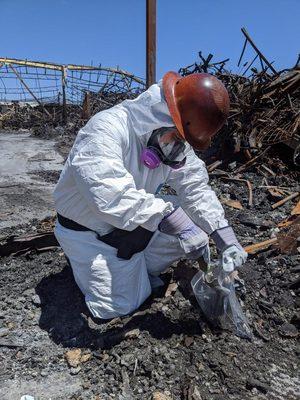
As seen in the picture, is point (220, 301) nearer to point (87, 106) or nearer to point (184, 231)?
point (184, 231)

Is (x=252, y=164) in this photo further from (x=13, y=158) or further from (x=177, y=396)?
(x=13, y=158)

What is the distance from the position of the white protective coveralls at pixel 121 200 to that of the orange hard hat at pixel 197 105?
64 millimetres

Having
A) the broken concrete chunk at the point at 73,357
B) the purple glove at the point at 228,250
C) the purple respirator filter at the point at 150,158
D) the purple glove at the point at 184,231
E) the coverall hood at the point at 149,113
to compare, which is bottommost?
the broken concrete chunk at the point at 73,357

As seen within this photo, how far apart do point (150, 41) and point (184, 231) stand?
366cm

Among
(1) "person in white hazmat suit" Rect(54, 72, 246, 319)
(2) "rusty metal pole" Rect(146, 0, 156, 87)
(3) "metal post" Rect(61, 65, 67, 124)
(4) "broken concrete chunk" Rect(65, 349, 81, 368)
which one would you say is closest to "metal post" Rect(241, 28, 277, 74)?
(2) "rusty metal pole" Rect(146, 0, 156, 87)

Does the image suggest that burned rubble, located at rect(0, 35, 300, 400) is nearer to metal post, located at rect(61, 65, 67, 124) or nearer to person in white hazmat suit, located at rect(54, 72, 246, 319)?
person in white hazmat suit, located at rect(54, 72, 246, 319)

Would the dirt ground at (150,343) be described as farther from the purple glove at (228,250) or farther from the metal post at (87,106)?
the metal post at (87,106)

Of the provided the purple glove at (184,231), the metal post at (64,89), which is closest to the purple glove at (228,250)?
the purple glove at (184,231)

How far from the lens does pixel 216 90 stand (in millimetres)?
2363

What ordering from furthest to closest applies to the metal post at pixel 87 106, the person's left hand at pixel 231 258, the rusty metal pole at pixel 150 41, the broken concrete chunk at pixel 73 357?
the metal post at pixel 87 106 → the rusty metal pole at pixel 150 41 → the person's left hand at pixel 231 258 → the broken concrete chunk at pixel 73 357

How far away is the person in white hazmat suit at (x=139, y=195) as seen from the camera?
2.32 metres

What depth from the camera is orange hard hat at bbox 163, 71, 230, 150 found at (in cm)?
235

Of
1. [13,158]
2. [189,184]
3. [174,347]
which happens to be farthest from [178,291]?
[13,158]

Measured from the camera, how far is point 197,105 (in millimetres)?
2346
